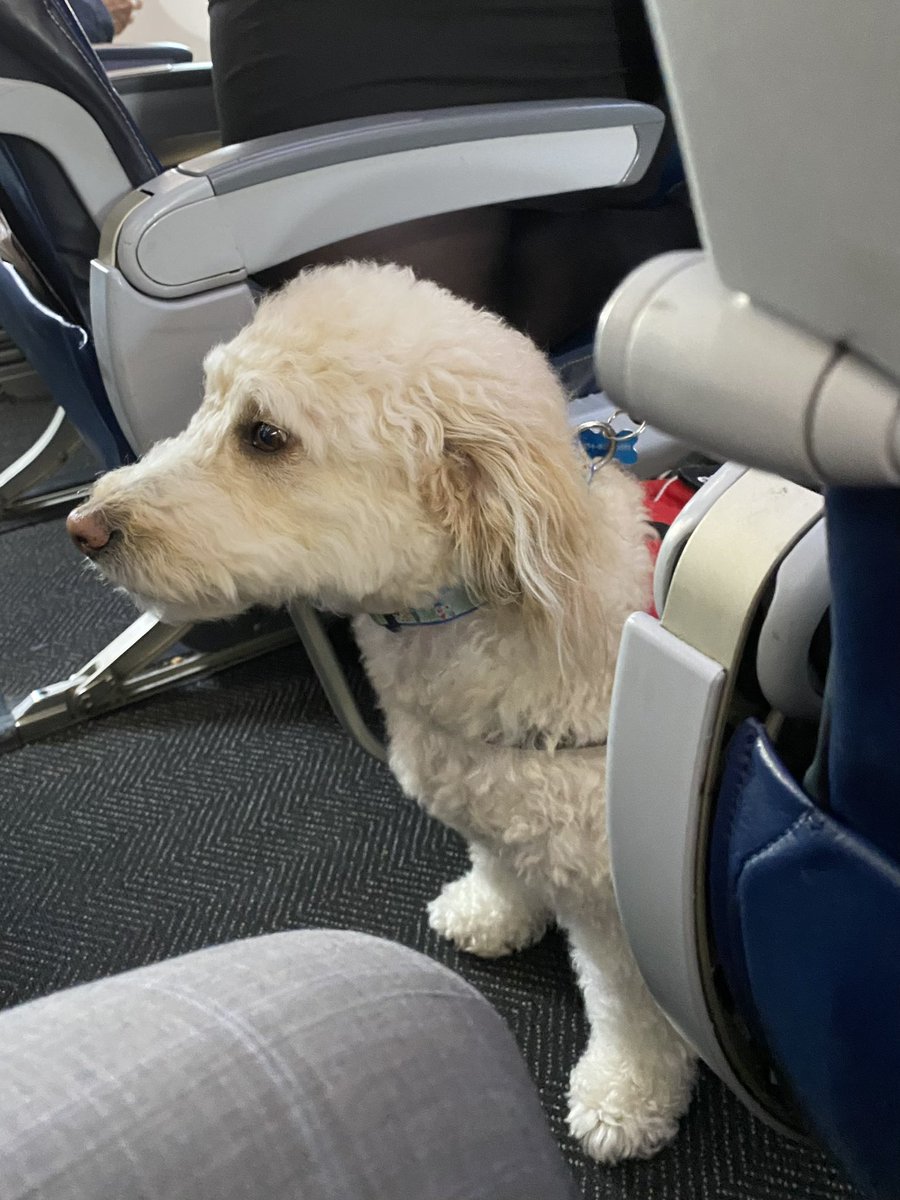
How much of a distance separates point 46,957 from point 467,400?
0.96m

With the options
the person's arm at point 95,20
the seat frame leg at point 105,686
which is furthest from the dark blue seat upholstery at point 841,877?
the person's arm at point 95,20

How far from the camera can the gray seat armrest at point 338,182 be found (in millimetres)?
902

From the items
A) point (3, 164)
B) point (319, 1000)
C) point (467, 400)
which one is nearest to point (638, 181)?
point (467, 400)

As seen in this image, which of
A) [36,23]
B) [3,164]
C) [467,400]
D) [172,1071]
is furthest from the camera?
[3,164]

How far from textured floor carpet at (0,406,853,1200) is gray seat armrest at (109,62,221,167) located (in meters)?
0.88

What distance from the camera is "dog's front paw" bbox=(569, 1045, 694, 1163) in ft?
3.01

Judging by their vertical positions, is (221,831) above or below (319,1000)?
below

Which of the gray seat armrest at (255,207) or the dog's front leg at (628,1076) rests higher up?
the gray seat armrest at (255,207)

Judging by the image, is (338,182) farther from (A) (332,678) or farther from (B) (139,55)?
(B) (139,55)

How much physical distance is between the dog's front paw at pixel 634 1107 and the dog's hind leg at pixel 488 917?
8.1 inches

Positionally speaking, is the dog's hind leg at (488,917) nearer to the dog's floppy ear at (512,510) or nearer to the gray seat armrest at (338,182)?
the dog's floppy ear at (512,510)

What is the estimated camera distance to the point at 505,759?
0.81 meters

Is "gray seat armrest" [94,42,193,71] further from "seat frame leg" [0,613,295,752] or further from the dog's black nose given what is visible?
the dog's black nose

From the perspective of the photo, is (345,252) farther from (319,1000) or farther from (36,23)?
(319,1000)
